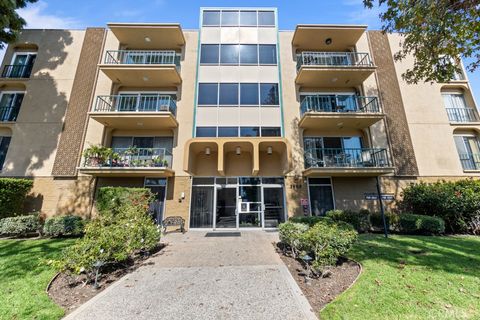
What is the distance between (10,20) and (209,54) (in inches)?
459

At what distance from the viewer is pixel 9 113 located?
14.0 metres

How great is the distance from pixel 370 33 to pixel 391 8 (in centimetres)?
942

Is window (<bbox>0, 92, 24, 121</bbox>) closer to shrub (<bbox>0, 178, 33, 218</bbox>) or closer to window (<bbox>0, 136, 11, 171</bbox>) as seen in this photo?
window (<bbox>0, 136, 11, 171</bbox>)

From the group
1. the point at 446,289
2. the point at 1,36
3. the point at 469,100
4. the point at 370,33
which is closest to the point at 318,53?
the point at 370,33

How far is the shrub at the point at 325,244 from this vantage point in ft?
17.7

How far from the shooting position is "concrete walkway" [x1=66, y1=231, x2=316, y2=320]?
3848 mm

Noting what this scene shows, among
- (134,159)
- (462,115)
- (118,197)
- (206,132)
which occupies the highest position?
(462,115)

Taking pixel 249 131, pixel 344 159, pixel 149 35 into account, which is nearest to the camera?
pixel 344 159

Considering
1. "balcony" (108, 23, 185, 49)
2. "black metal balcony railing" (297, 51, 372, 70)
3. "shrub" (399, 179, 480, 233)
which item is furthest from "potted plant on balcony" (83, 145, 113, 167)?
"shrub" (399, 179, 480, 233)

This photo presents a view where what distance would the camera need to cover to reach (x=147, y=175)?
1278 centimetres

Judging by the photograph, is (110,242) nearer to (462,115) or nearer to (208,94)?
(208,94)

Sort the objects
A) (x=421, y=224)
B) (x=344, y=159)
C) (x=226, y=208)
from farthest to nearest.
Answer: (x=344, y=159)
(x=226, y=208)
(x=421, y=224)

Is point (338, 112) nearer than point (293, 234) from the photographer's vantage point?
No

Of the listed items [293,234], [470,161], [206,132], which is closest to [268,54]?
[206,132]
